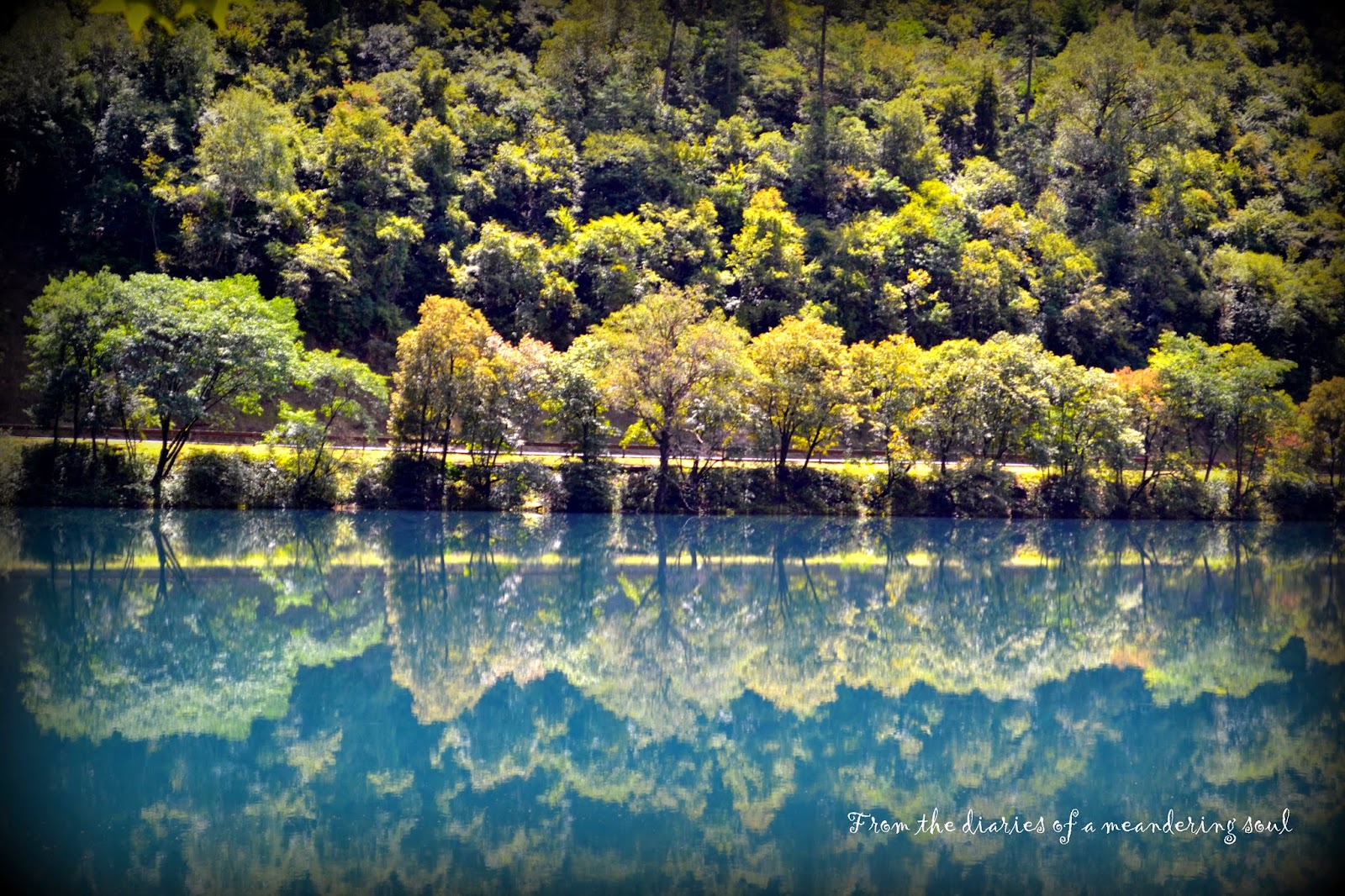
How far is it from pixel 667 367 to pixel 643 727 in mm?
30371

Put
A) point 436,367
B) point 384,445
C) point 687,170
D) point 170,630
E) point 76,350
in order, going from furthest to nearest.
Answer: point 687,170 < point 384,445 < point 436,367 < point 76,350 < point 170,630

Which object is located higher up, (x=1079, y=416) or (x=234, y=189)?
(x=234, y=189)

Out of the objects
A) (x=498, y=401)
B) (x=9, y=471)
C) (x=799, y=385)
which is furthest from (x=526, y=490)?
(x=9, y=471)

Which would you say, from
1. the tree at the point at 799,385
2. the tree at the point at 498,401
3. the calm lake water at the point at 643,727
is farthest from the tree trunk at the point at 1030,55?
the calm lake water at the point at 643,727

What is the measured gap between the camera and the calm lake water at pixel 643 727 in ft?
37.1

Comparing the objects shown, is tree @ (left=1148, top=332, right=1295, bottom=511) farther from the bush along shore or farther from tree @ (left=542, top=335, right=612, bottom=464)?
tree @ (left=542, top=335, right=612, bottom=464)

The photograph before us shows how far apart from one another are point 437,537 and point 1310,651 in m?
26.8

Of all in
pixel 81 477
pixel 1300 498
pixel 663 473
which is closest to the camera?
pixel 81 477

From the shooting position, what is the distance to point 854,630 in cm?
2398

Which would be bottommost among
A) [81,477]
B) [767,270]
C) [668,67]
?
[81,477]

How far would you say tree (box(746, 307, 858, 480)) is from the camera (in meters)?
46.4

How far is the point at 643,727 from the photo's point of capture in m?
16.1

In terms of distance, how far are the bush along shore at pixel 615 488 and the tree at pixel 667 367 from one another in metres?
2.49

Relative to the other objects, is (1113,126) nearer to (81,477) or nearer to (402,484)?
(402,484)
